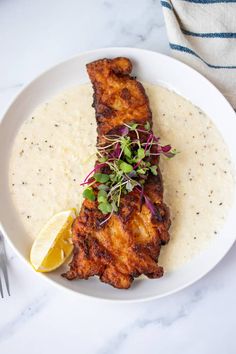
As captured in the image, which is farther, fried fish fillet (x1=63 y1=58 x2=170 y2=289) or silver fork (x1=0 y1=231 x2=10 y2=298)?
silver fork (x1=0 y1=231 x2=10 y2=298)

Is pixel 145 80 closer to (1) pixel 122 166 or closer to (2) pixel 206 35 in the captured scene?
(2) pixel 206 35

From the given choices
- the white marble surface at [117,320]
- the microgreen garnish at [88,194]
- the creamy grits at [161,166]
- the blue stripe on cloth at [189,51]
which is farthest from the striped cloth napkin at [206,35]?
the white marble surface at [117,320]

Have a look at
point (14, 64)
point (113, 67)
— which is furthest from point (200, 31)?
point (14, 64)

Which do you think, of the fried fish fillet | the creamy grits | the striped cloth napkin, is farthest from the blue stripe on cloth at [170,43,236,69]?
the fried fish fillet

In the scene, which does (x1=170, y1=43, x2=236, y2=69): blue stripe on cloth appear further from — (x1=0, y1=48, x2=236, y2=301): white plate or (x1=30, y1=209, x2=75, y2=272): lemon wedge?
(x1=30, y1=209, x2=75, y2=272): lemon wedge

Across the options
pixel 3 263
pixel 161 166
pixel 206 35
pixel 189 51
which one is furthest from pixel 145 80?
pixel 3 263

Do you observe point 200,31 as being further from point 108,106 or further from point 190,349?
point 190,349
